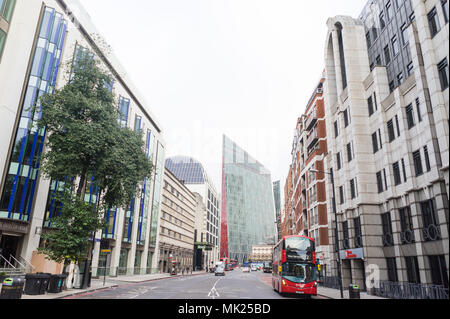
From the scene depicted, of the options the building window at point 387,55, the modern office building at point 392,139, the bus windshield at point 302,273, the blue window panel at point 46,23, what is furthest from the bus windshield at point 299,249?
the blue window panel at point 46,23

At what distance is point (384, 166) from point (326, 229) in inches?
603

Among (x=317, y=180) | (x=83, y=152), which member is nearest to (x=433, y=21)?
(x=317, y=180)

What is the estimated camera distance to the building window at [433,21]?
19.7 meters

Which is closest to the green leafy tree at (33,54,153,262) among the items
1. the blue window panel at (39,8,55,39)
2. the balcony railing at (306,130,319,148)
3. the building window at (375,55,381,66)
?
the blue window panel at (39,8,55,39)

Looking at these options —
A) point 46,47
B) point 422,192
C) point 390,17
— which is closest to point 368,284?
point 422,192

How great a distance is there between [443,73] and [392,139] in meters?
7.42

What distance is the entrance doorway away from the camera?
26509 millimetres

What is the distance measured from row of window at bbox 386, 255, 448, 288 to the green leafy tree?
2105cm

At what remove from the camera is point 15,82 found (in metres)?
27.4

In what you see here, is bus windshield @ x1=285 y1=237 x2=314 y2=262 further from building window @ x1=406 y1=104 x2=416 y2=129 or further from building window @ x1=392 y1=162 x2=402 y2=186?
building window @ x1=406 y1=104 x2=416 y2=129

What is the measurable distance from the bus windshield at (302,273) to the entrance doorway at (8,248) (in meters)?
22.1

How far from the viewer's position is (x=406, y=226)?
22.9 meters

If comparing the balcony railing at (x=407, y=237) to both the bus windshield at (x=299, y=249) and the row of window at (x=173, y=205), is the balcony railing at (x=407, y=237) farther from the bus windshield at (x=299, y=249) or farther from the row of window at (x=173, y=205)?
the row of window at (x=173, y=205)

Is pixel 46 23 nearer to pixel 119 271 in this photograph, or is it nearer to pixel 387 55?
pixel 387 55
